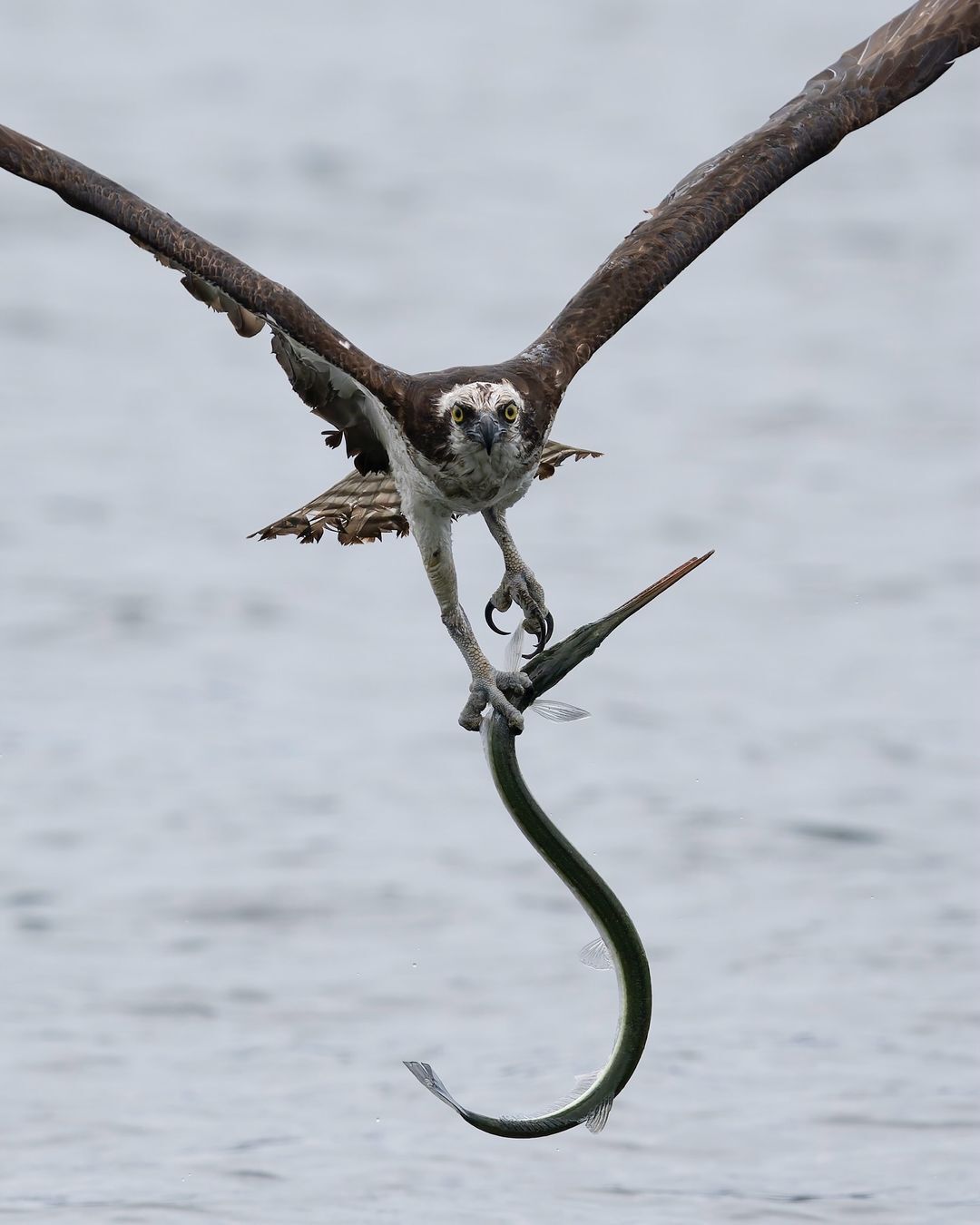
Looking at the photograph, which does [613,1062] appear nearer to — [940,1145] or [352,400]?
[352,400]

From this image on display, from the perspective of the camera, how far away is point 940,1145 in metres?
17.9

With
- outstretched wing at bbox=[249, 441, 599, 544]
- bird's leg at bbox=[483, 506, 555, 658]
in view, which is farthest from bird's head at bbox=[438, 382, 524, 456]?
outstretched wing at bbox=[249, 441, 599, 544]

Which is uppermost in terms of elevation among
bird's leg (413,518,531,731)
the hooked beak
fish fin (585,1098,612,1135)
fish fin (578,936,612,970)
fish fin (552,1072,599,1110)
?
the hooked beak

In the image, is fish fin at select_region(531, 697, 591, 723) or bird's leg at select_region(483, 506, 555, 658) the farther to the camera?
bird's leg at select_region(483, 506, 555, 658)

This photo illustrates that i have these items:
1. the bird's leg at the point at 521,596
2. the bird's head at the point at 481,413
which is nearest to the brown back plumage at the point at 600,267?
the bird's head at the point at 481,413

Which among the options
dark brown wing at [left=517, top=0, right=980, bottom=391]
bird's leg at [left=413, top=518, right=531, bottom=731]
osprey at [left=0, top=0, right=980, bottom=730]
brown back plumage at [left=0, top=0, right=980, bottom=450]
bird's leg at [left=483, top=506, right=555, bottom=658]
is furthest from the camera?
dark brown wing at [left=517, top=0, right=980, bottom=391]

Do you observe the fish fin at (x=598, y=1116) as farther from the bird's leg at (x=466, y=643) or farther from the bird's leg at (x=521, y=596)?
the bird's leg at (x=521, y=596)

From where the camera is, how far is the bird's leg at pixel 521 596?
13.6 meters

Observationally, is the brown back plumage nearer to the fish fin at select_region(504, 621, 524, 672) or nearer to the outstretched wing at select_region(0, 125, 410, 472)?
the outstretched wing at select_region(0, 125, 410, 472)

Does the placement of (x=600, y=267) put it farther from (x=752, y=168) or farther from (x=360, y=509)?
(x=360, y=509)

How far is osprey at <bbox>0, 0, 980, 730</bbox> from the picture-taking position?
13.1 meters

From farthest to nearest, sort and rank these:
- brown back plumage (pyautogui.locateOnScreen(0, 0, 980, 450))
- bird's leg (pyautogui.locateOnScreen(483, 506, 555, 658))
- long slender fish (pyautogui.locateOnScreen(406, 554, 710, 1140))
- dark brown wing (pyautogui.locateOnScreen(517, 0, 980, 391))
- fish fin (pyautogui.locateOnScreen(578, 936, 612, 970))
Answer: dark brown wing (pyautogui.locateOnScreen(517, 0, 980, 391))
bird's leg (pyautogui.locateOnScreen(483, 506, 555, 658))
brown back plumage (pyautogui.locateOnScreen(0, 0, 980, 450))
fish fin (pyautogui.locateOnScreen(578, 936, 612, 970))
long slender fish (pyautogui.locateOnScreen(406, 554, 710, 1140))

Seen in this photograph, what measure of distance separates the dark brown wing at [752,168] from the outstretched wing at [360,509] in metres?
0.54

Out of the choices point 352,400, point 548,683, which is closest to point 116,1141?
point 352,400
